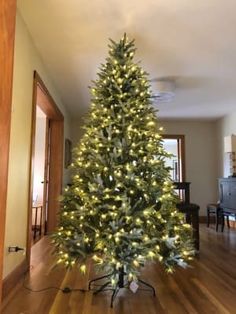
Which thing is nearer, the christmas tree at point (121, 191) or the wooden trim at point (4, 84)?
the wooden trim at point (4, 84)

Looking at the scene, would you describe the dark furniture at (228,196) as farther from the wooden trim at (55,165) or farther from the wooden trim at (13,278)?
the wooden trim at (13,278)

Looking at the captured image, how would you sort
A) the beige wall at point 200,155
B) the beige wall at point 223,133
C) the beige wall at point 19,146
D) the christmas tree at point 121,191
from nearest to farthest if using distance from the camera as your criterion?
the christmas tree at point 121,191 → the beige wall at point 19,146 → the beige wall at point 223,133 → the beige wall at point 200,155

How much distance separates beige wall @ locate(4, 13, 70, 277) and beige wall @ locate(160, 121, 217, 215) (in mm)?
4579

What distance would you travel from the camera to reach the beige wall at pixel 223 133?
6258 millimetres

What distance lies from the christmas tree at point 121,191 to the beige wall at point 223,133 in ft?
13.6

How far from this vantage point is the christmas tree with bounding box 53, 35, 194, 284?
7.61 ft

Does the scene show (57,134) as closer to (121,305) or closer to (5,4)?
(121,305)

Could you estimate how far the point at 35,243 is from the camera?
4.39 m

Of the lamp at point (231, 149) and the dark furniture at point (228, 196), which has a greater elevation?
the lamp at point (231, 149)

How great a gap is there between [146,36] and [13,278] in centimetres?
259

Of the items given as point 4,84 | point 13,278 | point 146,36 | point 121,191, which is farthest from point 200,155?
point 4,84

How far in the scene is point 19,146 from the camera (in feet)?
8.84

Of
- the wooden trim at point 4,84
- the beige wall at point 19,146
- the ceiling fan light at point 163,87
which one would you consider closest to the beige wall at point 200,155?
the ceiling fan light at point 163,87

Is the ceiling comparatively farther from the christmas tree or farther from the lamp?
the lamp
